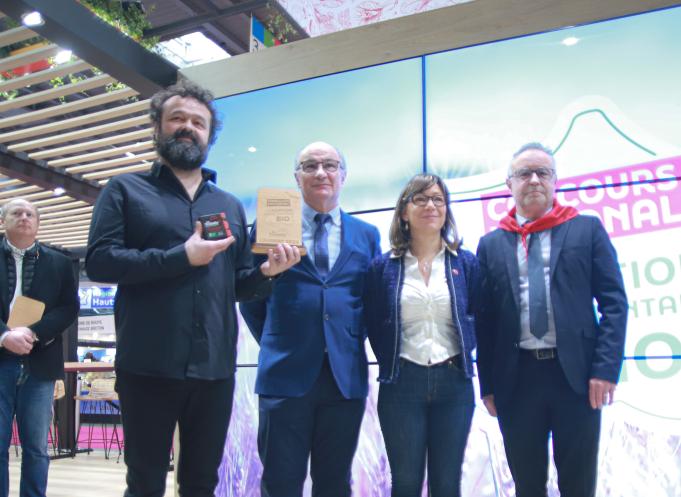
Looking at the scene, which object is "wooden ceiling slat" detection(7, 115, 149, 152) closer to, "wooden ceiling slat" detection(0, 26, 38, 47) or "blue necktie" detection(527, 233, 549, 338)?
"wooden ceiling slat" detection(0, 26, 38, 47)

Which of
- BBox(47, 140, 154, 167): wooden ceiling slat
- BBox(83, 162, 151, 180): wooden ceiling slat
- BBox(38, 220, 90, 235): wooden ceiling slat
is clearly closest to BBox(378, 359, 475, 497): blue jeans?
BBox(47, 140, 154, 167): wooden ceiling slat

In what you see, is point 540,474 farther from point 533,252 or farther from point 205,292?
point 205,292

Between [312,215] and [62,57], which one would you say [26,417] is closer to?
[312,215]

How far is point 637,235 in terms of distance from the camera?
294cm

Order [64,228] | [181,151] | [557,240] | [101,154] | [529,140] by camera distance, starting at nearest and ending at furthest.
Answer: [181,151] < [557,240] < [529,140] < [101,154] < [64,228]

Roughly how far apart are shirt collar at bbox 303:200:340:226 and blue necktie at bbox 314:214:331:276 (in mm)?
18

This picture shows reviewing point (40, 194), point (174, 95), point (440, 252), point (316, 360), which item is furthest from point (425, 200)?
point (40, 194)

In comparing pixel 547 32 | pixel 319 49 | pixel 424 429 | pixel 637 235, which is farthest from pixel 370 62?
pixel 424 429

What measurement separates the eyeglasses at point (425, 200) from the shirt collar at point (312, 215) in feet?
1.05

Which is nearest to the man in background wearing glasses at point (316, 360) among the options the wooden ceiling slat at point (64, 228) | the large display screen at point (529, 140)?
the large display screen at point (529, 140)

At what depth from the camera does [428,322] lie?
2.21 meters

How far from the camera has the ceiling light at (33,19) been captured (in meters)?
3.39

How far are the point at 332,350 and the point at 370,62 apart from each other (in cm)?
199

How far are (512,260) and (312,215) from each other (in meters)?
0.78
